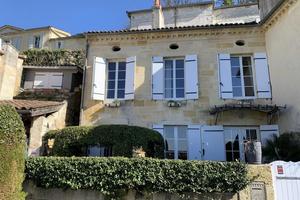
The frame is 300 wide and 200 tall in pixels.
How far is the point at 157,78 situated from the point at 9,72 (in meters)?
5.92

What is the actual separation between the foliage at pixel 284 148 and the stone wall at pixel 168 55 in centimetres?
173

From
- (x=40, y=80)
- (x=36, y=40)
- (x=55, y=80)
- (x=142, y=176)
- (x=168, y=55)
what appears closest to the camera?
(x=142, y=176)

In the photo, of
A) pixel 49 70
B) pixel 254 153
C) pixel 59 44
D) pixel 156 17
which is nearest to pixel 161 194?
pixel 254 153

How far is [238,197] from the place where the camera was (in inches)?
294

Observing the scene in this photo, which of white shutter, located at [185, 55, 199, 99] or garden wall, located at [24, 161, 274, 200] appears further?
white shutter, located at [185, 55, 199, 99]

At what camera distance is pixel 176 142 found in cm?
1223

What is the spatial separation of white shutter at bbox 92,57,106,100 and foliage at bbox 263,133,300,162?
255 inches

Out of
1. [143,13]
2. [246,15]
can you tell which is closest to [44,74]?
[143,13]

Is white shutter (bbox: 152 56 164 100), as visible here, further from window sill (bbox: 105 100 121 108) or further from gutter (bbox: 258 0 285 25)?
gutter (bbox: 258 0 285 25)

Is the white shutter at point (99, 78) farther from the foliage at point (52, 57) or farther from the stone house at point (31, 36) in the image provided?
Result: the stone house at point (31, 36)

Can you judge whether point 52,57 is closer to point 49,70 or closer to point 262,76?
point 49,70

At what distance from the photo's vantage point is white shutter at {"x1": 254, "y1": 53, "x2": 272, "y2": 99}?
40.8 ft

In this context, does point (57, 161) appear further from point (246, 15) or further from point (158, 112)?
point (246, 15)

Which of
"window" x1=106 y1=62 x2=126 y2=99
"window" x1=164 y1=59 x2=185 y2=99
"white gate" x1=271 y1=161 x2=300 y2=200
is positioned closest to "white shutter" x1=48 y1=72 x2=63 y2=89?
"window" x1=106 y1=62 x2=126 y2=99
